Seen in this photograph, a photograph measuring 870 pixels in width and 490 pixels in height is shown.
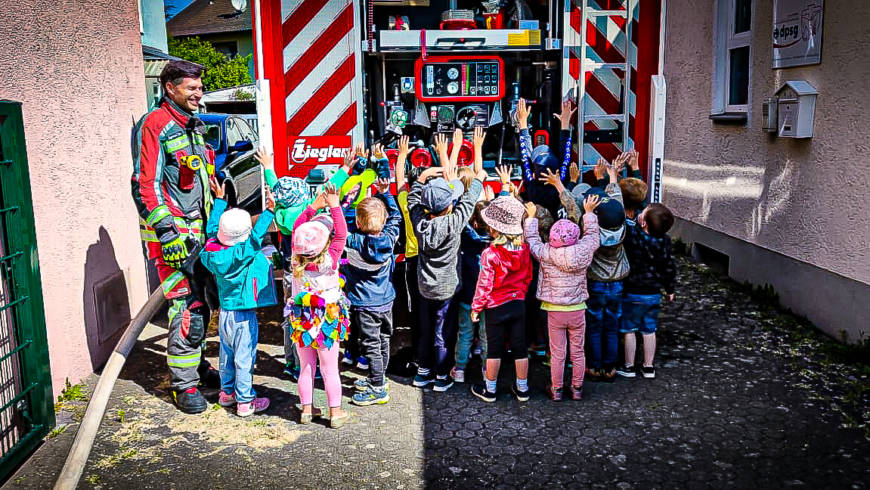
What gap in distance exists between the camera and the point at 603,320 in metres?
4.88

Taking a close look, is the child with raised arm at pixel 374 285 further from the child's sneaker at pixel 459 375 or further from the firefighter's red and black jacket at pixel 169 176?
the firefighter's red and black jacket at pixel 169 176

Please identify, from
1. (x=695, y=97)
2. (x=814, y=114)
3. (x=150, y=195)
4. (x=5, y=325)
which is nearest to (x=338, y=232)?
(x=150, y=195)

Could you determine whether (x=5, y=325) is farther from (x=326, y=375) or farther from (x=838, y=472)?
(x=838, y=472)

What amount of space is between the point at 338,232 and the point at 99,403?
146 centimetres

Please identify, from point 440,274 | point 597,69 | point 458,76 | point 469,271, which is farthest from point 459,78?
point 440,274

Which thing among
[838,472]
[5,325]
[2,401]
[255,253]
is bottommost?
[838,472]

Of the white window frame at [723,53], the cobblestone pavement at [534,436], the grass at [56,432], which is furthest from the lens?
the white window frame at [723,53]

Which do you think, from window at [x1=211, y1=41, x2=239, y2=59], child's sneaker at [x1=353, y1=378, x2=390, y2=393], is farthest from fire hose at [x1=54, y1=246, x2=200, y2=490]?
window at [x1=211, y1=41, x2=239, y2=59]

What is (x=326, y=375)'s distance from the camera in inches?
168

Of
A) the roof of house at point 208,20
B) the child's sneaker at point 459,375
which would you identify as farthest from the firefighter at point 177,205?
the roof of house at point 208,20

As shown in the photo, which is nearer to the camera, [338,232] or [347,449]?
[347,449]

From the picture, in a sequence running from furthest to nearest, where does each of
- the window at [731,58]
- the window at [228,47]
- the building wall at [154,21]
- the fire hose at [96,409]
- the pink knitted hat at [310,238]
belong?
1. the window at [228,47]
2. the building wall at [154,21]
3. the window at [731,58]
4. the pink knitted hat at [310,238]
5. the fire hose at [96,409]

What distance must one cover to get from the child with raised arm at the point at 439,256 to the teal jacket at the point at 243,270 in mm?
880

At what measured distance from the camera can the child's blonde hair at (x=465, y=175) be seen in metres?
4.97
